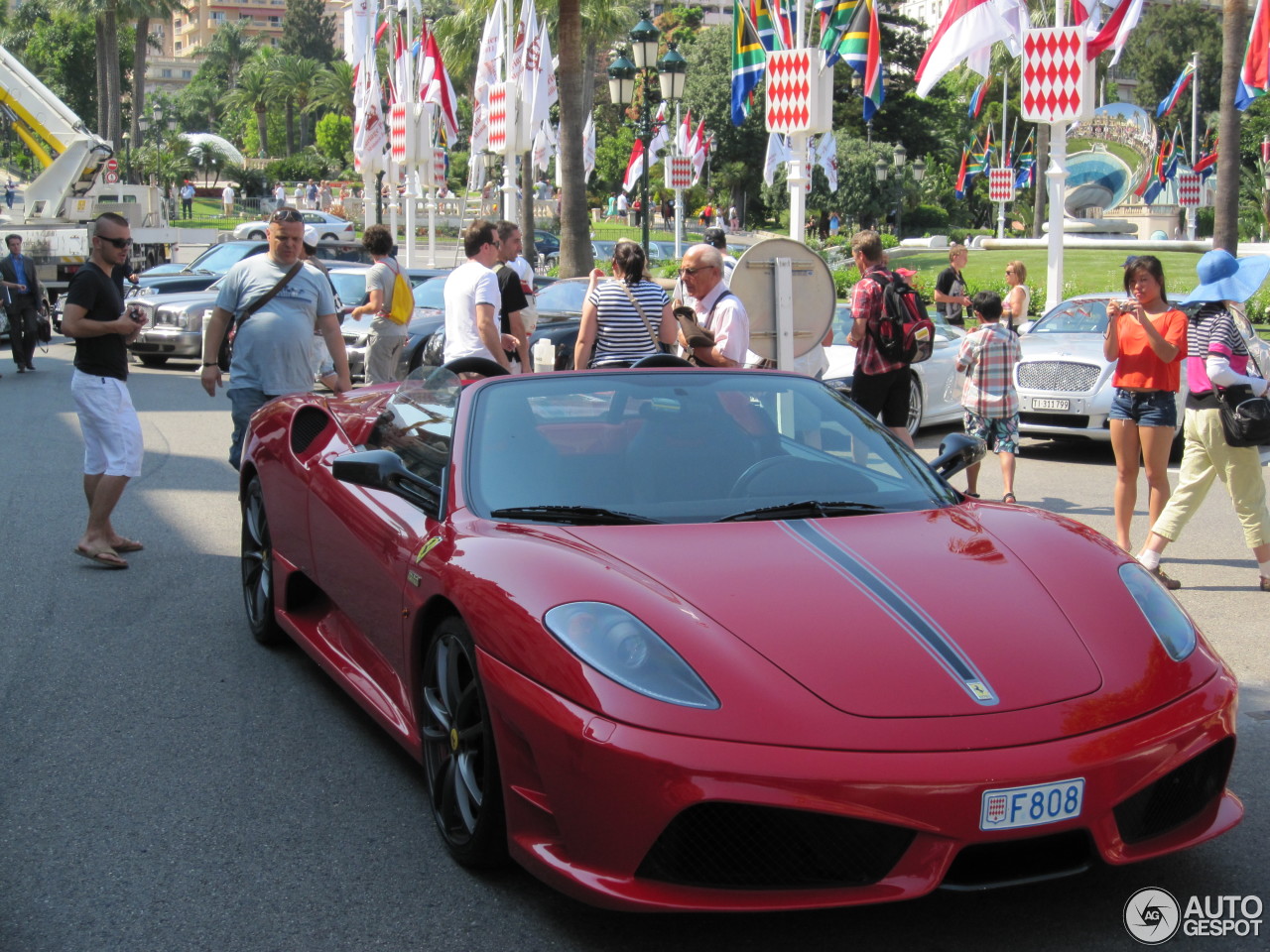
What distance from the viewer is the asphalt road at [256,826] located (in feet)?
10.5

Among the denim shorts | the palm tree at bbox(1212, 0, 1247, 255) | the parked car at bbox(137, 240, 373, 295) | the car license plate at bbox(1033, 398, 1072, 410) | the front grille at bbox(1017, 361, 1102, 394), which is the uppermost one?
the palm tree at bbox(1212, 0, 1247, 255)

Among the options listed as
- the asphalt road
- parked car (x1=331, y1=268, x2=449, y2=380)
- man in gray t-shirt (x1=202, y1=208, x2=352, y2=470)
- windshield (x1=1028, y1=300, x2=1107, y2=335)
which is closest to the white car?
parked car (x1=331, y1=268, x2=449, y2=380)

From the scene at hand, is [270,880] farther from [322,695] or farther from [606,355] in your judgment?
[606,355]

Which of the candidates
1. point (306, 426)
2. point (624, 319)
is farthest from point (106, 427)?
point (624, 319)

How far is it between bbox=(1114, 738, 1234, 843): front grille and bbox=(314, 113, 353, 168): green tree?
3688 inches

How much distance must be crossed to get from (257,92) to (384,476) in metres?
114

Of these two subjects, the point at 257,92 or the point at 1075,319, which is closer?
the point at 1075,319

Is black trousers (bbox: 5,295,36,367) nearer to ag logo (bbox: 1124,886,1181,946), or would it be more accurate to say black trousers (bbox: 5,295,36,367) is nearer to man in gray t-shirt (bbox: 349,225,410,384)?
man in gray t-shirt (bbox: 349,225,410,384)

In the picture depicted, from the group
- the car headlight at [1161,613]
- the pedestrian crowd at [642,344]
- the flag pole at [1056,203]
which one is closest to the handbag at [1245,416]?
the pedestrian crowd at [642,344]

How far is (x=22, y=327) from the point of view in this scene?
1841 cm

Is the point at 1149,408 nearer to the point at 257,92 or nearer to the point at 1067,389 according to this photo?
the point at 1067,389

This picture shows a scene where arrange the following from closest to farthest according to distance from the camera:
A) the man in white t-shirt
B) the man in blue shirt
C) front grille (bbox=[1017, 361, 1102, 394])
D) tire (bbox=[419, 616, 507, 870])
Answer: tire (bbox=[419, 616, 507, 870]) < the man in white t-shirt < front grille (bbox=[1017, 361, 1102, 394]) < the man in blue shirt

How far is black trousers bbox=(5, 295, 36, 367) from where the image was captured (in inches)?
716

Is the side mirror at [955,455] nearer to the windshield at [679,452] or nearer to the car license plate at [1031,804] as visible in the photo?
the windshield at [679,452]
